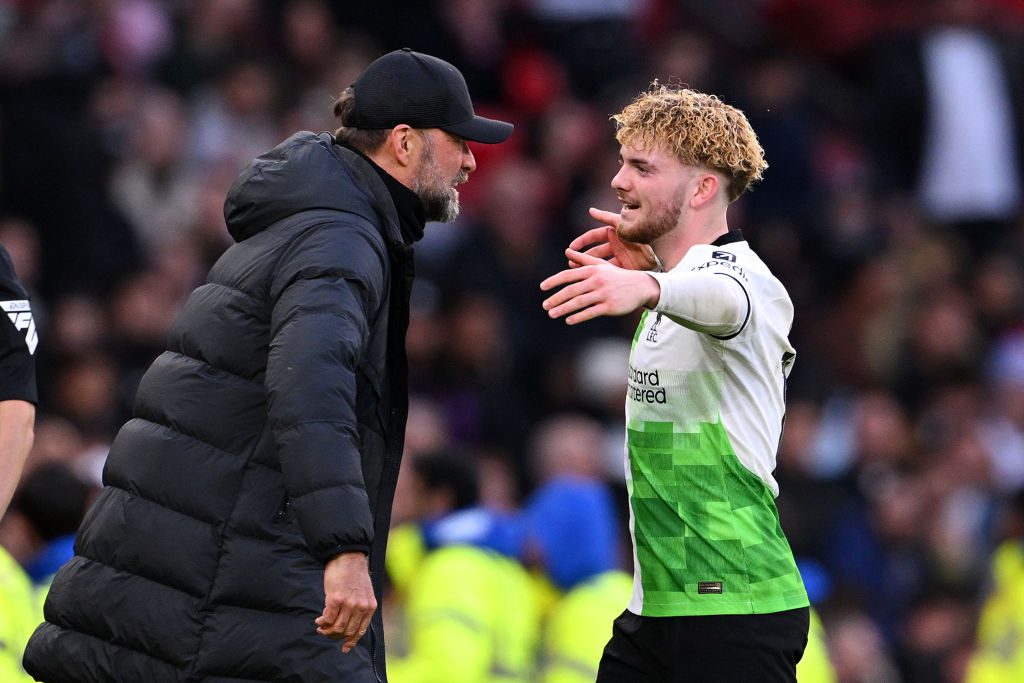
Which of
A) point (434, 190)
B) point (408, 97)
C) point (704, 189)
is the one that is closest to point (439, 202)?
point (434, 190)

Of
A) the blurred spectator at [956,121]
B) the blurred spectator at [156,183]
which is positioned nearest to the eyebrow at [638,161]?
the blurred spectator at [156,183]

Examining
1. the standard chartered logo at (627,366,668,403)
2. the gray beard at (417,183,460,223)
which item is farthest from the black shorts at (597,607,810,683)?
the gray beard at (417,183,460,223)

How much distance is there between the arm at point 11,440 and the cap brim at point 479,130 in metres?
1.38

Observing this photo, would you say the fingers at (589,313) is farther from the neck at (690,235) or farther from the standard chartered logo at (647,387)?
the neck at (690,235)

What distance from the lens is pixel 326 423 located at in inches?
164

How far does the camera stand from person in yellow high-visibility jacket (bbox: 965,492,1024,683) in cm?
910

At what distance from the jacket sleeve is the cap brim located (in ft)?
1.96

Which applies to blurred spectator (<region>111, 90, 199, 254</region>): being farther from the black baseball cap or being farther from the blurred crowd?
the black baseball cap

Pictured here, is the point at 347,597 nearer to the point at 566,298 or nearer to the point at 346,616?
the point at 346,616

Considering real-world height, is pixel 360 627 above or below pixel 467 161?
below

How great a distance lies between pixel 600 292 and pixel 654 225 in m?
0.71

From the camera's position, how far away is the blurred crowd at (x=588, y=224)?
979cm

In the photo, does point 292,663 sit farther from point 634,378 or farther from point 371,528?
point 634,378

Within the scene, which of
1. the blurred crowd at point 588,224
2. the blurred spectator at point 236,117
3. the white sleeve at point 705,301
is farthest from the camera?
the blurred spectator at point 236,117
